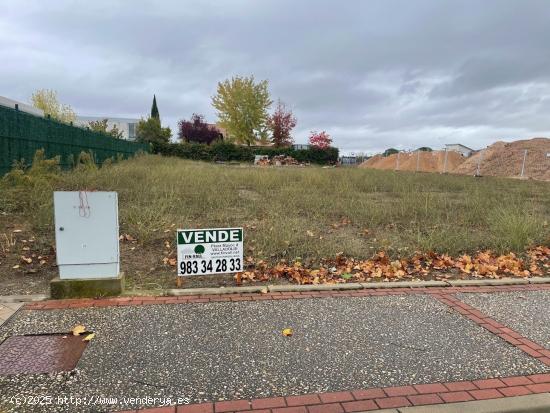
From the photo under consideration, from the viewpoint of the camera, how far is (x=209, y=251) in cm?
473

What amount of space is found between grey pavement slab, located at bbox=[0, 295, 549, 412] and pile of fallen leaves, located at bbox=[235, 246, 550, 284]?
2.71ft

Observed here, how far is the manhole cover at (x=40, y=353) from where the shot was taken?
3057 mm

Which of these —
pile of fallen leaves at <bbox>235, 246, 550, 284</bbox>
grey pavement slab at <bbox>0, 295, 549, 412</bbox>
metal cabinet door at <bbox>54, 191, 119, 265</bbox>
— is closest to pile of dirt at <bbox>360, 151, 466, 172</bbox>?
pile of fallen leaves at <bbox>235, 246, 550, 284</bbox>

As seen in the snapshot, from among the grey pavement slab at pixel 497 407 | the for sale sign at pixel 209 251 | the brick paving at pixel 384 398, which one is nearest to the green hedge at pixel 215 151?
the for sale sign at pixel 209 251

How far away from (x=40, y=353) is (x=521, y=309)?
14.8ft

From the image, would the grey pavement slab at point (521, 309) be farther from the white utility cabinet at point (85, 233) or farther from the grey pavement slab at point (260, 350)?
the white utility cabinet at point (85, 233)

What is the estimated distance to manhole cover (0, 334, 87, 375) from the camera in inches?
120

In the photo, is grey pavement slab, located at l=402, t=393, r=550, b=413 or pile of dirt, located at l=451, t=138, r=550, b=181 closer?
grey pavement slab, located at l=402, t=393, r=550, b=413

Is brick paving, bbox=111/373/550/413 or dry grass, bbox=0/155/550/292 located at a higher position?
dry grass, bbox=0/155/550/292

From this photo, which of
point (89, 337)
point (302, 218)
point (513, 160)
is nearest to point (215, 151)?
point (513, 160)

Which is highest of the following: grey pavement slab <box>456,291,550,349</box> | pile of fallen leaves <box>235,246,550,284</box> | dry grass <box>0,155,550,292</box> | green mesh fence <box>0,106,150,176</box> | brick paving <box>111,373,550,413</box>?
green mesh fence <box>0,106,150,176</box>

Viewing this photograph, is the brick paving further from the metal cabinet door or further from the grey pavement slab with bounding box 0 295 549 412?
the metal cabinet door

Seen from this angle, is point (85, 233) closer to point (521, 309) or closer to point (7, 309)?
point (7, 309)

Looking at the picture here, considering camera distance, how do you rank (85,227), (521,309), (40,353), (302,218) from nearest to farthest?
(40,353), (85,227), (521,309), (302,218)
